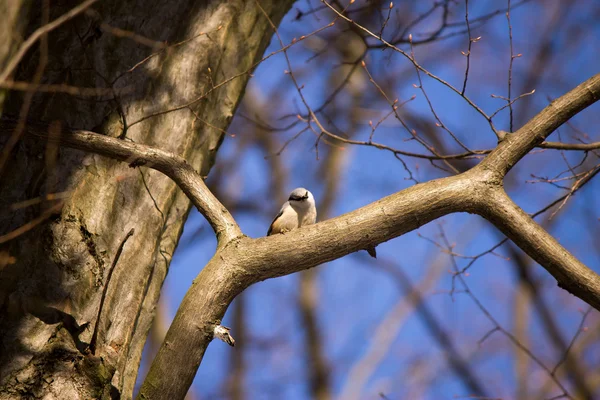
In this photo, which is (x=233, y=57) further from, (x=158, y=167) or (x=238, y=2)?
(x=158, y=167)

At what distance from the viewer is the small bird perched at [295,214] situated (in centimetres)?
384

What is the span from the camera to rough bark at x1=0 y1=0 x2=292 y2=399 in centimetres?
209

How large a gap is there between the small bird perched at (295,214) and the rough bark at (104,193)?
3.36 feet

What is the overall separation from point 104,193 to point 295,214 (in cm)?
170

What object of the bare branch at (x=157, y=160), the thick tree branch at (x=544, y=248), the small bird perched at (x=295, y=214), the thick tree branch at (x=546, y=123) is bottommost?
the thick tree branch at (x=544, y=248)

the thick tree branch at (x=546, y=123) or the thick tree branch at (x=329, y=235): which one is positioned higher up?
the thick tree branch at (x=546, y=123)

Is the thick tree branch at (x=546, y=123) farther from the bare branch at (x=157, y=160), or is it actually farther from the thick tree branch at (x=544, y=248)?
the bare branch at (x=157, y=160)

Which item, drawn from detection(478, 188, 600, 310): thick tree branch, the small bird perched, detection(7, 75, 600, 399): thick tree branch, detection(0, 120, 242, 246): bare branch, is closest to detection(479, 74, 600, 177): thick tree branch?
detection(7, 75, 600, 399): thick tree branch

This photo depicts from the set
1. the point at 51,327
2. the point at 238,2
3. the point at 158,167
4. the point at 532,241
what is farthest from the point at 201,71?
the point at 532,241

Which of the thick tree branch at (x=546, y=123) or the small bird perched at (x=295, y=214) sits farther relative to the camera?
the small bird perched at (x=295, y=214)

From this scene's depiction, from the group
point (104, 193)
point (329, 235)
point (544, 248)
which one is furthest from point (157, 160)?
point (544, 248)

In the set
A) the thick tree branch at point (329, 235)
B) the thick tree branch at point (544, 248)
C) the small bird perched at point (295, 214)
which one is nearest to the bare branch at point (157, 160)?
the thick tree branch at point (329, 235)

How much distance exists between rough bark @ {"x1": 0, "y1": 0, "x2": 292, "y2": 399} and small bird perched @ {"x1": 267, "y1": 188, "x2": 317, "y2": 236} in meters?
1.02

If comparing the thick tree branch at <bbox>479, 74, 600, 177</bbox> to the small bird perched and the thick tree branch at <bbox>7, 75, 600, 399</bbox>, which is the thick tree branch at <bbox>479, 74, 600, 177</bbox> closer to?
the thick tree branch at <bbox>7, 75, 600, 399</bbox>
